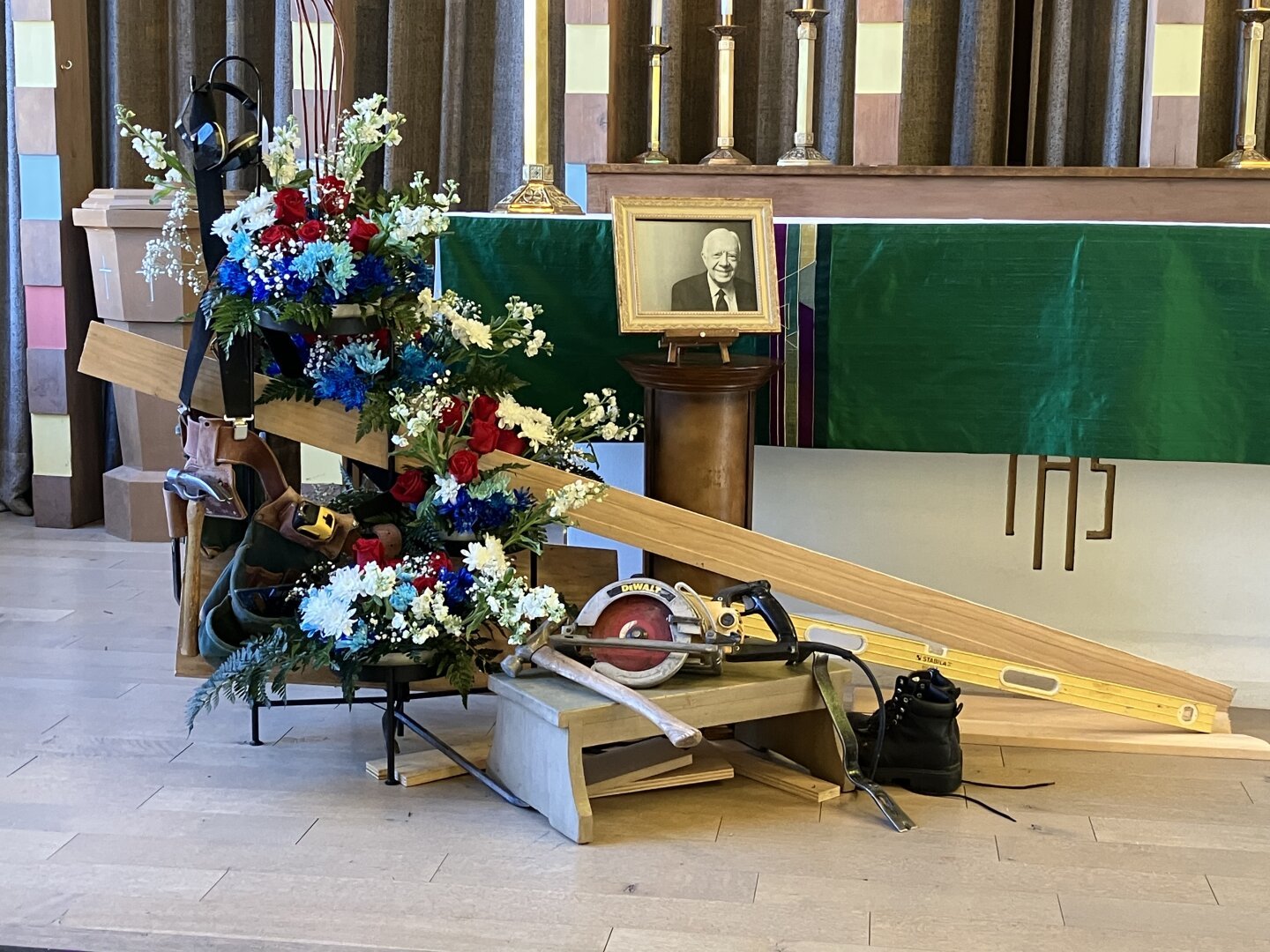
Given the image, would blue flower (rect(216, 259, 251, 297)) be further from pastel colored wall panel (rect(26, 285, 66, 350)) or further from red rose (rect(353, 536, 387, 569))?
pastel colored wall panel (rect(26, 285, 66, 350))

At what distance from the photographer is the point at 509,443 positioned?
2.71 metres

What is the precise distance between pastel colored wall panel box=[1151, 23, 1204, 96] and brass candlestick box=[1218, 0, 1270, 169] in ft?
0.36

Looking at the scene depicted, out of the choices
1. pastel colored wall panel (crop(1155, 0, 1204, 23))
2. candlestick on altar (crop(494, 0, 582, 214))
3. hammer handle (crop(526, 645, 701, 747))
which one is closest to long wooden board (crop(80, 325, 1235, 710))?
hammer handle (crop(526, 645, 701, 747))

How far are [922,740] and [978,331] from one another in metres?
0.93

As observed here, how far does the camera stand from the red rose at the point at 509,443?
270cm

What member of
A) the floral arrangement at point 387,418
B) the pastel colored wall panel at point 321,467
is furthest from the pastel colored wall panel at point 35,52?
the floral arrangement at point 387,418

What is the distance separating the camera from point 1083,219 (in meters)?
3.38

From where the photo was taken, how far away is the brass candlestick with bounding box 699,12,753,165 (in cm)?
365

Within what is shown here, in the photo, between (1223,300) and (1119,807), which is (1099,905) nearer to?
(1119,807)

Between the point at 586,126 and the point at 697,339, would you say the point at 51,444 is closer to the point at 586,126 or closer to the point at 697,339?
the point at 586,126

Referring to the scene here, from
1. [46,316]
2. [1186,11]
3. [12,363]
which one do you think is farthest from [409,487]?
[12,363]

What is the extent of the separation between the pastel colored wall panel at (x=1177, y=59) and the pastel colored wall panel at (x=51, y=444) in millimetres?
3316

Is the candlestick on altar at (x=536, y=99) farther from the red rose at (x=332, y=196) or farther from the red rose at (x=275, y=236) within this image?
the red rose at (x=275, y=236)

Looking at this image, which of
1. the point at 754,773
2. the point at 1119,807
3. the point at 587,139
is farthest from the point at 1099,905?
the point at 587,139
